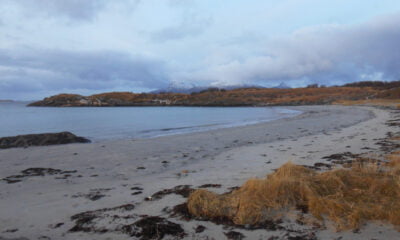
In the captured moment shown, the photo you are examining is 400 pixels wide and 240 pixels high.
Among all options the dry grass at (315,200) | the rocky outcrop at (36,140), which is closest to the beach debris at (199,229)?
the dry grass at (315,200)

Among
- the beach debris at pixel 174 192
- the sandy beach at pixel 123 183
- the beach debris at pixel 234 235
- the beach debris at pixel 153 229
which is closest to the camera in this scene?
the beach debris at pixel 234 235

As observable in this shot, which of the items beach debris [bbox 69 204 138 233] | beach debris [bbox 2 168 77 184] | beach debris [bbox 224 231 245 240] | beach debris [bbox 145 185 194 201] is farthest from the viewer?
beach debris [bbox 2 168 77 184]

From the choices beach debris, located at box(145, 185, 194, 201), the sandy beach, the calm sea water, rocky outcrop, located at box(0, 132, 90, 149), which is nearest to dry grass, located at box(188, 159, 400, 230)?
the sandy beach

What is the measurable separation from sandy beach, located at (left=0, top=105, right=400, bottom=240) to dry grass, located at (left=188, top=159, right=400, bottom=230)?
8.7 inches

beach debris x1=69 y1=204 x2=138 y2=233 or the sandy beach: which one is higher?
beach debris x1=69 y1=204 x2=138 y2=233

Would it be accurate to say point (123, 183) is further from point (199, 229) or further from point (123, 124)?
point (123, 124)

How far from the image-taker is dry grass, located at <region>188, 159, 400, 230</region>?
3812 millimetres

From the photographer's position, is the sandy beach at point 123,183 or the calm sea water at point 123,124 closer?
the sandy beach at point 123,183

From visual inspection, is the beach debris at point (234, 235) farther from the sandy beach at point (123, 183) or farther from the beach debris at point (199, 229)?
the beach debris at point (199, 229)

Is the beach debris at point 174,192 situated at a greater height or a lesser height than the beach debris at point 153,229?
lesser

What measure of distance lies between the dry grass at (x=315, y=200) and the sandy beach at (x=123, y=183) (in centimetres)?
22

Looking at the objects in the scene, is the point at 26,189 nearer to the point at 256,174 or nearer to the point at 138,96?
the point at 256,174

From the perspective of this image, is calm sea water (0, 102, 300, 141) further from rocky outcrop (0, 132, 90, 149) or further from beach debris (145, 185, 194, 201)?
beach debris (145, 185, 194, 201)

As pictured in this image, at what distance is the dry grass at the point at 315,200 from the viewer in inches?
150
